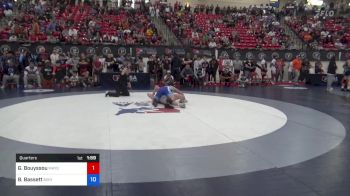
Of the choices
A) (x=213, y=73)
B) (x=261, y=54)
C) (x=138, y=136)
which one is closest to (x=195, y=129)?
(x=138, y=136)

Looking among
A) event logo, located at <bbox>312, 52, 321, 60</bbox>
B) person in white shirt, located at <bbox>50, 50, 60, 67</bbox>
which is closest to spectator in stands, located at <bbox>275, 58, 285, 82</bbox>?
event logo, located at <bbox>312, 52, 321, 60</bbox>

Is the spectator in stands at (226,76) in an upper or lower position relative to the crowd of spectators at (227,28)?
lower

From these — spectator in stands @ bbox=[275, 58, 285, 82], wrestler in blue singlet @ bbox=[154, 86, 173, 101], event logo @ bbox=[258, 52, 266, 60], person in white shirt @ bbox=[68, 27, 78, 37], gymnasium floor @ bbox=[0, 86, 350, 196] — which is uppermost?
person in white shirt @ bbox=[68, 27, 78, 37]

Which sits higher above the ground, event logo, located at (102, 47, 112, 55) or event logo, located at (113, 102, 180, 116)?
event logo, located at (102, 47, 112, 55)

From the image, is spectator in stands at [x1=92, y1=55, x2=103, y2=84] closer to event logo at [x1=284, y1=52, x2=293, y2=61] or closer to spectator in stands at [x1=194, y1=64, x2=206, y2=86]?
spectator in stands at [x1=194, y1=64, x2=206, y2=86]

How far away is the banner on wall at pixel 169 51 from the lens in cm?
1706

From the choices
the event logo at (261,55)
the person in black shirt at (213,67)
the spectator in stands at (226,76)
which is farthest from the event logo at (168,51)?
the event logo at (261,55)

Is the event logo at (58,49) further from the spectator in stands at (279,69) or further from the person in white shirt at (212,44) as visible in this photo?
the spectator in stands at (279,69)

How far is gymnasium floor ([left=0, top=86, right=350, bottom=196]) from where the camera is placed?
459cm

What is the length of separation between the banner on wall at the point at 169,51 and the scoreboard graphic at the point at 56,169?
592 inches

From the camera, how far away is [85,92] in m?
14.1

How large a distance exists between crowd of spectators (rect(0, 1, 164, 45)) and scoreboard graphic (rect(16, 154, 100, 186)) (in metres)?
15.8

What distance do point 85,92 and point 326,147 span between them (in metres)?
9.86

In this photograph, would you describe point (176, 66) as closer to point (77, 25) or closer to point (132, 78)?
point (132, 78)
